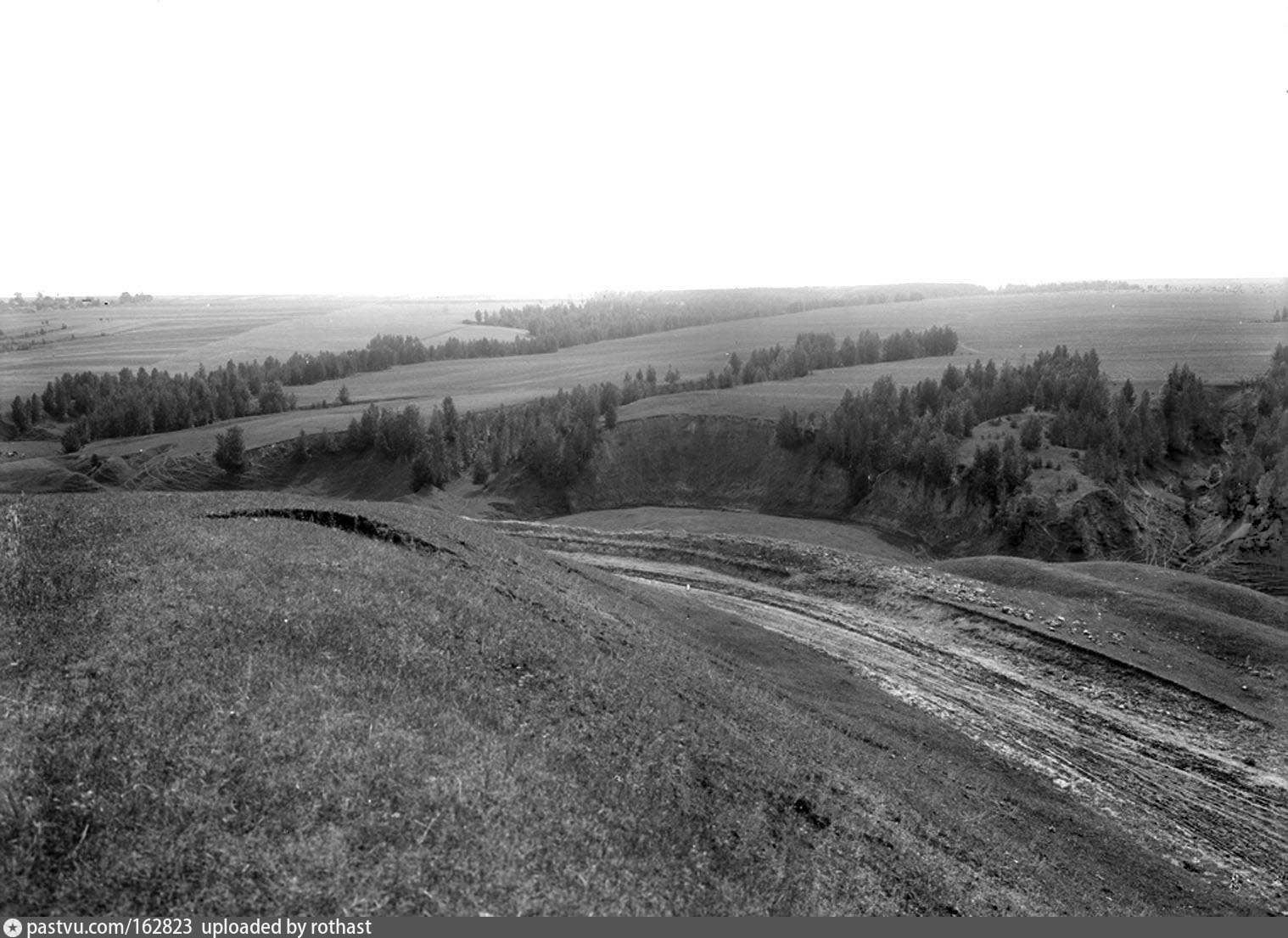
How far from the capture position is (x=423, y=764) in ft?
38.5

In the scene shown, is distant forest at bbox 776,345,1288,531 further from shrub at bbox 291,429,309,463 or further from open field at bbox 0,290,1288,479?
shrub at bbox 291,429,309,463

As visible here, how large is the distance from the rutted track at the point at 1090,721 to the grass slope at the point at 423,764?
1.62 m

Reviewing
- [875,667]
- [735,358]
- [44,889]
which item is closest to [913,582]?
[875,667]

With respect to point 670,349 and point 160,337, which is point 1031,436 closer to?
point 670,349

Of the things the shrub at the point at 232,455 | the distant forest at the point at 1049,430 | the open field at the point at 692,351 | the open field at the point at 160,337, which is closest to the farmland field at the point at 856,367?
the open field at the point at 692,351

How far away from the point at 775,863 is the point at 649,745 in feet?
10.8

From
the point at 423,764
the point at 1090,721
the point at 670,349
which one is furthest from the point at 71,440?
the point at 1090,721

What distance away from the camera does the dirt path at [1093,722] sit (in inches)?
838

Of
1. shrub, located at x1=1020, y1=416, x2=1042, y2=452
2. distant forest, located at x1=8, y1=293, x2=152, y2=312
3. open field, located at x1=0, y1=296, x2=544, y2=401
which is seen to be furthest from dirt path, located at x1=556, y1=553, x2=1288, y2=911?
distant forest, located at x1=8, y1=293, x2=152, y2=312

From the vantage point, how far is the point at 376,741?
39.5 feet

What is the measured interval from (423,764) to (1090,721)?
929 inches

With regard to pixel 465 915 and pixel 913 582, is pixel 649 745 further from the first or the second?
pixel 913 582

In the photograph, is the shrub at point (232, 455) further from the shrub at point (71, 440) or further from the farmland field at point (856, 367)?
the farmland field at point (856, 367)

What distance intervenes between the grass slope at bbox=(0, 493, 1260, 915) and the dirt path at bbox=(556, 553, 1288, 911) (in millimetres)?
1616
